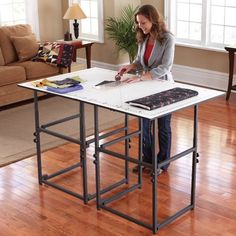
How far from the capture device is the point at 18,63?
692cm

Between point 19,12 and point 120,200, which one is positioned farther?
point 19,12

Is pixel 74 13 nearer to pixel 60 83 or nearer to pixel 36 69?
pixel 36 69

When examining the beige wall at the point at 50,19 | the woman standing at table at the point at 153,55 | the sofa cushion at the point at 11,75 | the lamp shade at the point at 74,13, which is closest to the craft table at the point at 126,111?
the woman standing at table at the point at 153,55

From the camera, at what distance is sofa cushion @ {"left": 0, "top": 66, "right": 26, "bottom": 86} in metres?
6.37

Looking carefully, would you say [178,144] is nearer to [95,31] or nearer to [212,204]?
[212,204]

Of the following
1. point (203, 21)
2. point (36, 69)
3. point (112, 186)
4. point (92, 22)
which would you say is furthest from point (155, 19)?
point (92, 22)

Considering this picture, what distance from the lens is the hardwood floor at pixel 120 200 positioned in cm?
371

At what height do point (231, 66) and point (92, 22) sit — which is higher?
point (92, 22)

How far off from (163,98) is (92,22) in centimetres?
491

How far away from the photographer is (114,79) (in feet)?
14.2

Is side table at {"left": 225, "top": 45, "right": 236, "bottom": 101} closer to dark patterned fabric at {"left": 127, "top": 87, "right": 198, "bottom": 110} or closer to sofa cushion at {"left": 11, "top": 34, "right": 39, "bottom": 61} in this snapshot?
sofa cushion at {"left": 11, "top": 34, "right": 39, "bottom": 61}

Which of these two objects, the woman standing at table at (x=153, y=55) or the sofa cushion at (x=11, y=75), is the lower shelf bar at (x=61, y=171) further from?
the sofa cushion at (x=11, y=75)

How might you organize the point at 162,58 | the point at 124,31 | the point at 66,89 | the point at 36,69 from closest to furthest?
1. the point at 66,89
2. the point at 162,58
3. the point at 36,69
4. the point at 124,31

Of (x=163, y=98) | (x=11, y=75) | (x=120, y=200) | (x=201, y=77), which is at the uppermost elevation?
(x=163, y=98)
